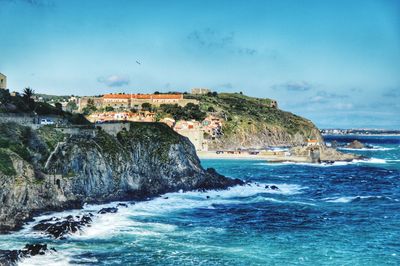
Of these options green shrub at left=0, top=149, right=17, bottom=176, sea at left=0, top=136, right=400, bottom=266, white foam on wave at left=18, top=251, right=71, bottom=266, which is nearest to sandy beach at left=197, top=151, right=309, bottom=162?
sea at left=0, top=136, right=400, bottom=266

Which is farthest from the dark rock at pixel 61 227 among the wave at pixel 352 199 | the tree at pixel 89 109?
the tree at pixel 89 109

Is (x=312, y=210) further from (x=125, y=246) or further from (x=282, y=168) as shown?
(x=282, y=168)

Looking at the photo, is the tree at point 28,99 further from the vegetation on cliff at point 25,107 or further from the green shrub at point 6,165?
the green shrub at point 6,165

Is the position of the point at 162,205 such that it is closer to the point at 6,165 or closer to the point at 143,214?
the point at 143,214

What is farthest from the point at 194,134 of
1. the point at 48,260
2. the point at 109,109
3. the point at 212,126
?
the point at 48,260

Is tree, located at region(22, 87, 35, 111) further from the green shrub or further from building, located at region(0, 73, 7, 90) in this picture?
the green shrub
